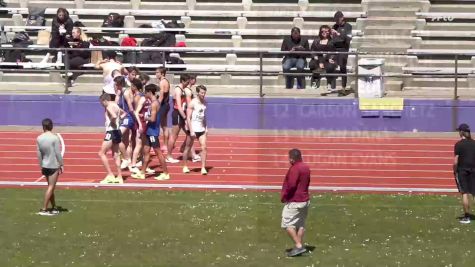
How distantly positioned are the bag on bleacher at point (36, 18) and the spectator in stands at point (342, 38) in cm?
798

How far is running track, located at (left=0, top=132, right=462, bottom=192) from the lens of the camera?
1656cm

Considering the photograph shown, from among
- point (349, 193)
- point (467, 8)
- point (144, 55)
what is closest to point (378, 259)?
point (349, 193)

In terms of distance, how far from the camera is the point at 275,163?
18.2m

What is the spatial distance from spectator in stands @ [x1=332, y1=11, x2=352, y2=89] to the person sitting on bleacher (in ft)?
21.6

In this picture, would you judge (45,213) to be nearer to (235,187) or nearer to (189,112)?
(235,187)

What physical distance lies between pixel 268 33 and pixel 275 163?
322 inches

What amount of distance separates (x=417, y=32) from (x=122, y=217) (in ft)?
45.3

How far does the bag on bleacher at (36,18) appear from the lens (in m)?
25.9

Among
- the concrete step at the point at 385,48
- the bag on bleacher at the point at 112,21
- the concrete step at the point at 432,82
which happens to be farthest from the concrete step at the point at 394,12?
the bag on bleacher at the point at 112,21

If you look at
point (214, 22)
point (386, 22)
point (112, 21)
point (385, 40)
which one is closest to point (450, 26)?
point (386, 22)

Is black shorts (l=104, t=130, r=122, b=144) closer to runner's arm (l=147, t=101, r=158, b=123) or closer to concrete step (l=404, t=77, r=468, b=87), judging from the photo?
runner's arm (l=147, t=101, r=158, b=123)

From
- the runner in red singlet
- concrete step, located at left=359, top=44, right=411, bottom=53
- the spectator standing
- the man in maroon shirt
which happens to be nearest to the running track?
the runner in red singlet

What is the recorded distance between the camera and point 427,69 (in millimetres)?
22812

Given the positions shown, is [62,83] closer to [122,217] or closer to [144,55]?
[144,55]
